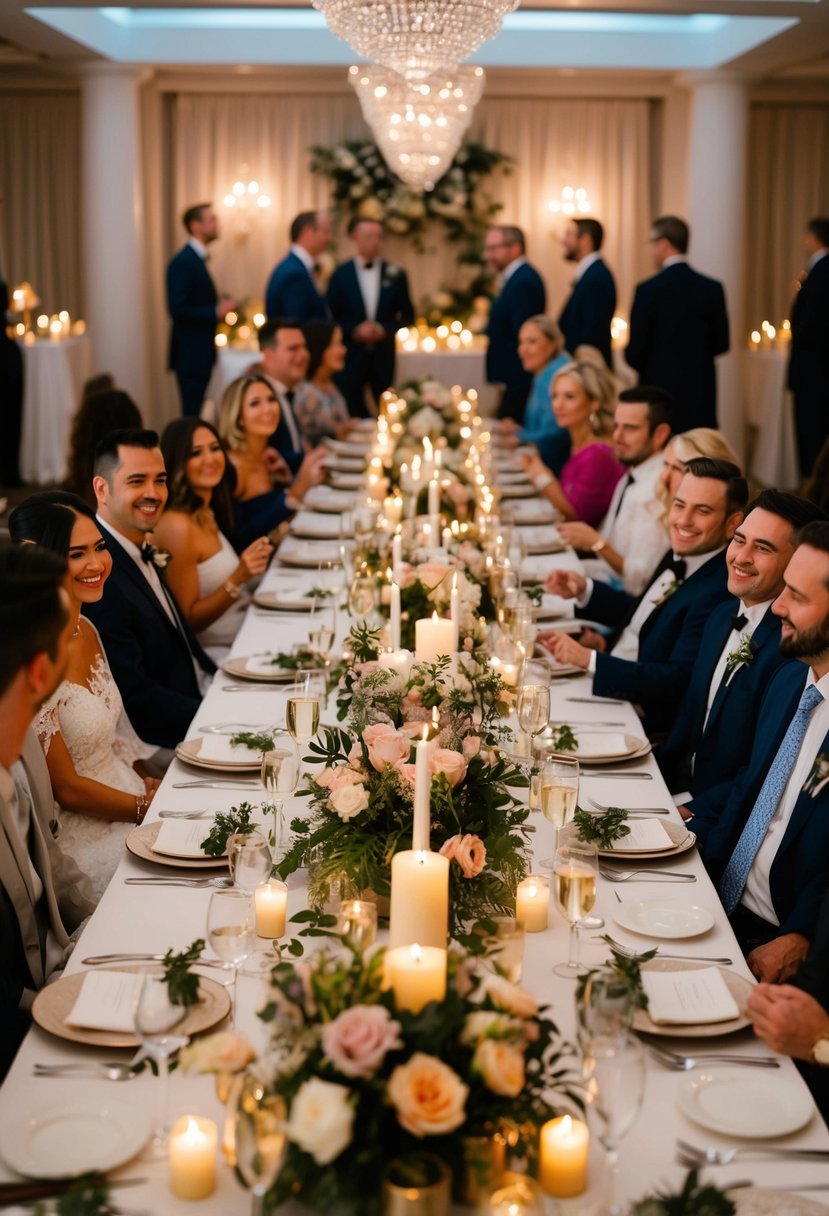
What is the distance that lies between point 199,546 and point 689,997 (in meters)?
2.96

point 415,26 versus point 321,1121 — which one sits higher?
point 415,26

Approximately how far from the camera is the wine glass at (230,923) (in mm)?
1732

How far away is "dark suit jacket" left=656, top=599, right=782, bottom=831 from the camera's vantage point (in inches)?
117

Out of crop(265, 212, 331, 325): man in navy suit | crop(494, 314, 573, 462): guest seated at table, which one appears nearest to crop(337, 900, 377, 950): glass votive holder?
crop(494, 314, 573, 462): guest seated at table

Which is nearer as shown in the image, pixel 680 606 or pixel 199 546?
pixel 680 606

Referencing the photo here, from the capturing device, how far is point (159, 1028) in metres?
1.52

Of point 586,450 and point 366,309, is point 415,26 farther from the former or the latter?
point 366,309

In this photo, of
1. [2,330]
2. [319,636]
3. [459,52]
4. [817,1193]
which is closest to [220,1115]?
[817,1193]

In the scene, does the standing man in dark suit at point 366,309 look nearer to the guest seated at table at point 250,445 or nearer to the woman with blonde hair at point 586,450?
the woman with blonde hair at point 586,450

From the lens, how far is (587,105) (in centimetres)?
1212

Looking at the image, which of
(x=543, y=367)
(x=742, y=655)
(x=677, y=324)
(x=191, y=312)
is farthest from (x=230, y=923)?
(x=191, y=312)

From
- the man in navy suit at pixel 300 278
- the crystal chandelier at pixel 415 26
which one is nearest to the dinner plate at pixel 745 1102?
the crystal chandelier at pixel 415 26

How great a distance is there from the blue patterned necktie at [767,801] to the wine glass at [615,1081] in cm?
121

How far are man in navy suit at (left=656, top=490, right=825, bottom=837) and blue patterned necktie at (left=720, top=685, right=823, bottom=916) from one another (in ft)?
0.81
